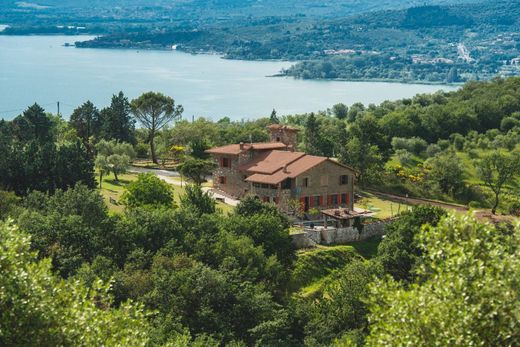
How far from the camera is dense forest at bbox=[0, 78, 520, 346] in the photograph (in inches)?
509

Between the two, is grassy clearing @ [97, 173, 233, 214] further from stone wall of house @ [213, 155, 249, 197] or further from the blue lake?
the blue lake

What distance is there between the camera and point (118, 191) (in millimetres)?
44000

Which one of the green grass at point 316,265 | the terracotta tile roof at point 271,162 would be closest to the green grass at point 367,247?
the green grass at point 316,265

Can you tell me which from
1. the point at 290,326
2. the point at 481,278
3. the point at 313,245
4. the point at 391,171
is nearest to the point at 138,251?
the point at 290,326

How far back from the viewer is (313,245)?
3634 cm

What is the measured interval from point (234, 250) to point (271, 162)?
14.3m

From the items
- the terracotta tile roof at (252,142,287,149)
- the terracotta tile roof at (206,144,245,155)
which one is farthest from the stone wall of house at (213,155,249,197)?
the terracotta tile roof at (252,142,287,149)

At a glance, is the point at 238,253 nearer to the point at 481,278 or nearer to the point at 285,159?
the point at 285,159

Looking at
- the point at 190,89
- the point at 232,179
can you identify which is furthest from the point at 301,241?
the point at 190,89

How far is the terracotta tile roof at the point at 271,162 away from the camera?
1670 inches

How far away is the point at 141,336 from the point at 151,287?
39.2ft

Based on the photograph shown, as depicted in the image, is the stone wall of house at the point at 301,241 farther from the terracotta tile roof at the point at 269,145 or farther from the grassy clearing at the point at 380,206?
the terracotta tile roof at the point at 269,145

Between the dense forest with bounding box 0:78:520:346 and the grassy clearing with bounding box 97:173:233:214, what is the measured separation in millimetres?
397

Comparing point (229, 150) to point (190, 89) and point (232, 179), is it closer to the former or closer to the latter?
point (232, 179)
